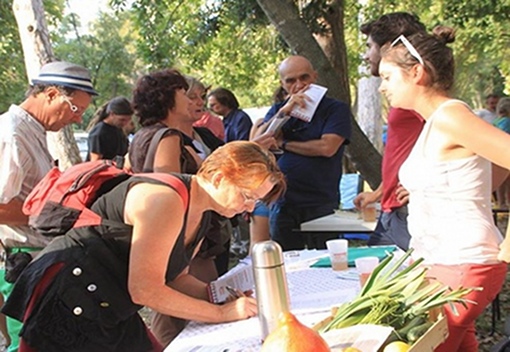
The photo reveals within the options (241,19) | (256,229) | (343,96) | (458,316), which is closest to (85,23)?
(241,19)

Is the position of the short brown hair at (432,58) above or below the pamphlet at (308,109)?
above

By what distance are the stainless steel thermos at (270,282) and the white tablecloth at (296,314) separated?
0.34ft

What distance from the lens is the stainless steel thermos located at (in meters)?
1.61

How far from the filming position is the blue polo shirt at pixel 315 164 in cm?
377

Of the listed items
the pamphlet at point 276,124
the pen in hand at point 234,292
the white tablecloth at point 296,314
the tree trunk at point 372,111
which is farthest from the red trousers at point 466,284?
the tree trunk at point 372,111

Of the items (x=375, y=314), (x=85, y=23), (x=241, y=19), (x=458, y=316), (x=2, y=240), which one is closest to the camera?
(x=375, y=314)

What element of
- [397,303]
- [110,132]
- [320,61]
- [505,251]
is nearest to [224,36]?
[320,61]

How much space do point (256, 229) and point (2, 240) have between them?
1.70 m

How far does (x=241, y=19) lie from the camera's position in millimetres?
7746

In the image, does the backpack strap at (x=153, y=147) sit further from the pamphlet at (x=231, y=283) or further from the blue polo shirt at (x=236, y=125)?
the blue polo shirt at (x=236, y=125)

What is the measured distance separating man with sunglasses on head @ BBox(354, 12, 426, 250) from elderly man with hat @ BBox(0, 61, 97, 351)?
142cm

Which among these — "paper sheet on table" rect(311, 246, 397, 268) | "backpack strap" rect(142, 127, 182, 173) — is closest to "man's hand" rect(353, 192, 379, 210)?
"paper sheet on table" rect(311, 246, 397, 268)

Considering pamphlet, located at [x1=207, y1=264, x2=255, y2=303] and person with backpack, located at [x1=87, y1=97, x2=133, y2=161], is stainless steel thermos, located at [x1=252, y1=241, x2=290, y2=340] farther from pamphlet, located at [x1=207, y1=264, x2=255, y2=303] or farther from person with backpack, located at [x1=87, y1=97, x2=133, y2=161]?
person with backpack, located at [x1=87, y1=97, x2=133, y2=161]

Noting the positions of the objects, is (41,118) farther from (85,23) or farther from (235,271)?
(85,23)
